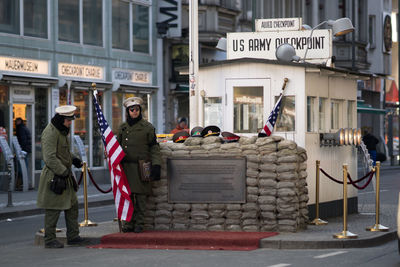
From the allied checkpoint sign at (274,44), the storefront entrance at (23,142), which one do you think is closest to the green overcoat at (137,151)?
the allied checkpoint sign at (274,44)

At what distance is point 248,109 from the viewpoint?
52.0 feet

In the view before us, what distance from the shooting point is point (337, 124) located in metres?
17.4

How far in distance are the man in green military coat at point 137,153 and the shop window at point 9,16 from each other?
13.3 m

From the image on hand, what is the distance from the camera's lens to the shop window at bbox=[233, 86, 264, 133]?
15812 mm

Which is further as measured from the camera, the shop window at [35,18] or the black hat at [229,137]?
the shop window at [35,18]

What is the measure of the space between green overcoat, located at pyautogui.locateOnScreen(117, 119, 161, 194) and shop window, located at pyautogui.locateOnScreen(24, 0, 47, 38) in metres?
14.1

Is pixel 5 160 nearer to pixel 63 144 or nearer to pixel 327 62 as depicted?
pixel 327 62

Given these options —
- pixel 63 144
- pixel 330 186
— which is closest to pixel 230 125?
pixel 330 186

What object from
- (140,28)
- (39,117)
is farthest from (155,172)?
(140,28)

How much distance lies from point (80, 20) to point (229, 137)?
16233 millimetres

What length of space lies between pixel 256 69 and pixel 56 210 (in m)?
4.23

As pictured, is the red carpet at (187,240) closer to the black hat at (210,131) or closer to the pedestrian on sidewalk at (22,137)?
the black hat at (210,131)

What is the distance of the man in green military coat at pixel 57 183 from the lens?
13.3 meters

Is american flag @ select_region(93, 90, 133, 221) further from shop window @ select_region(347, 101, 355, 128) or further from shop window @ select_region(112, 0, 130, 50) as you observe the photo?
shop window @ select_region(112, 0, 130, 50)
